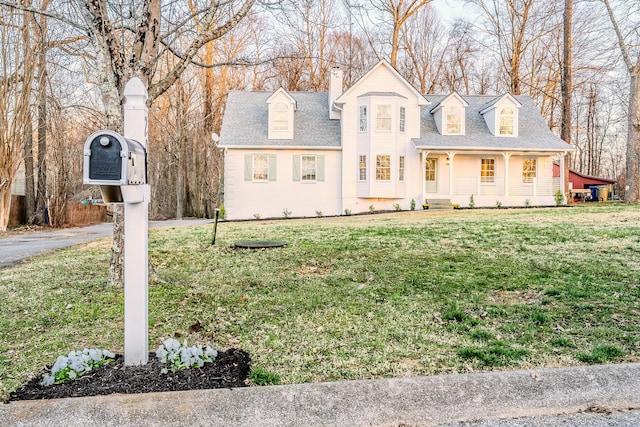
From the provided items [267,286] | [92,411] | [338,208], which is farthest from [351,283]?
[338,208]

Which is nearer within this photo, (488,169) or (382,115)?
(382,115)

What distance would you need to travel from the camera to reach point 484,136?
19.9 m

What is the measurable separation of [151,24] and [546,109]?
2966cm

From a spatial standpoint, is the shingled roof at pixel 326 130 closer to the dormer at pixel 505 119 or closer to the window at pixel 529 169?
the dormer at pixel 505 119

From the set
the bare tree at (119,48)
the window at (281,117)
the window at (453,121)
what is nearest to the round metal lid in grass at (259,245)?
the bare tree at (119,48)

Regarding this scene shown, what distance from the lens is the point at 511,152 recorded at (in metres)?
19.2

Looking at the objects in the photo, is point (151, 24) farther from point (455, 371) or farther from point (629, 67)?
point (629, 67)

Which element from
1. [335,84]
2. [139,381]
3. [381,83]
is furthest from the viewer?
[335,84]

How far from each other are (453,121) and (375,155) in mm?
4167

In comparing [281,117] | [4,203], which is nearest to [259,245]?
[281,117]

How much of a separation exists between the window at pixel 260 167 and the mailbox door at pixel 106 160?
16.7 metres

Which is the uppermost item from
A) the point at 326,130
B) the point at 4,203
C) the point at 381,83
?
the point at 381,83

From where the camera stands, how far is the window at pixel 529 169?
2033cm

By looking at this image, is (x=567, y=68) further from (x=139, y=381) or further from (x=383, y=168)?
(x=139, y=381)
